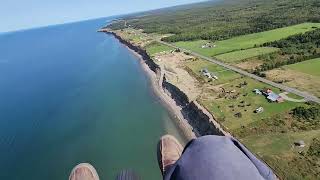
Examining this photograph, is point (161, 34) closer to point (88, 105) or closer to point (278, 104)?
point (88, 105)

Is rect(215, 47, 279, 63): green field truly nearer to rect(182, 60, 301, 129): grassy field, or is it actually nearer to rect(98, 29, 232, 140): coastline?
rect(98, 29, 232, 140): coastline

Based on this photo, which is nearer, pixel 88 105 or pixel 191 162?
pixel 191 162


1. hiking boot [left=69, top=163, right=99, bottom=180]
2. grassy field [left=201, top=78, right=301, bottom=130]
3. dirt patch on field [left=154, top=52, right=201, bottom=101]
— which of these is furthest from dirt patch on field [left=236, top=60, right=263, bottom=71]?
hiking boot [left=69, top=163, right=99, bottom=180]

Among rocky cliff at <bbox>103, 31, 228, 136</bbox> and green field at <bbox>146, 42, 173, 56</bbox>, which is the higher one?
rocky cliff at <bbox>103, 31, 228, 136</bbox>

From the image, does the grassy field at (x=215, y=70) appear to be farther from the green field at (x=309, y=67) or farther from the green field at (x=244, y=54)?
the green field at (x=309, y=67)

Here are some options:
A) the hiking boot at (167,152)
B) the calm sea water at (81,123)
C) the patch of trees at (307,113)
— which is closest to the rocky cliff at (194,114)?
the calm sea water at (81,123)

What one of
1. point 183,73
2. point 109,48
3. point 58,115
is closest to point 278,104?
point 183,73

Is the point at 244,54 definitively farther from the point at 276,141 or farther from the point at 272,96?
the point at 276,141
